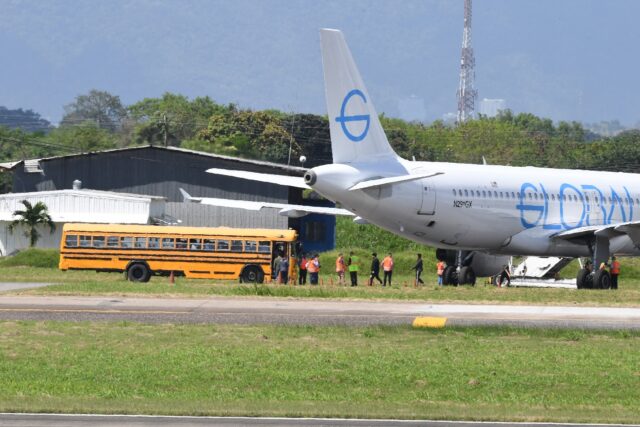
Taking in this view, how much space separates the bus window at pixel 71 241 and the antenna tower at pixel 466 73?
369 feet

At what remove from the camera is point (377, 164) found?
42.3 m

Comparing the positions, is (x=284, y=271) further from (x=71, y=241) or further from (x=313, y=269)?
(x=71, y=241)

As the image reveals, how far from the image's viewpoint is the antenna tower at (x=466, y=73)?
16445 cm

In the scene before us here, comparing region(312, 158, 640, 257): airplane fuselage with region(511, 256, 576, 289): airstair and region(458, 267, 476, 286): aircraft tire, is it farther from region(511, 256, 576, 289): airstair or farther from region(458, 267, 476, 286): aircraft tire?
region(511, 256, 576, 289): airstair

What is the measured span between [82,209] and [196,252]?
72.4ft

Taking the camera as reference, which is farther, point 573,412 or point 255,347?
point 255,347

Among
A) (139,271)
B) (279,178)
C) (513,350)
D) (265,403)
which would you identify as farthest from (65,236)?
(265,403)

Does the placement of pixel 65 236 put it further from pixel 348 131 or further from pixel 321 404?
pixel 321 404

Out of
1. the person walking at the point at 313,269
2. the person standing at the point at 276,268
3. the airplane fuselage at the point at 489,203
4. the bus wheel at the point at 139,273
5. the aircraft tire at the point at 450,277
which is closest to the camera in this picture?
the airplane fuselage at the point at 489,203

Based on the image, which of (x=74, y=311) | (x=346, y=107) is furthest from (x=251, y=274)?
(x=74, y=311)

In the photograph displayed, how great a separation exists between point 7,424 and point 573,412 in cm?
888

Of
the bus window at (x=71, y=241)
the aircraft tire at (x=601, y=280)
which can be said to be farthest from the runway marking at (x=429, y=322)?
the bus window at (x=71, y=241)

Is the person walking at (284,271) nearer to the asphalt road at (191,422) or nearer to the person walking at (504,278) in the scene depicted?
the person walking at (504,278)

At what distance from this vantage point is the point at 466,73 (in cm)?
16762
